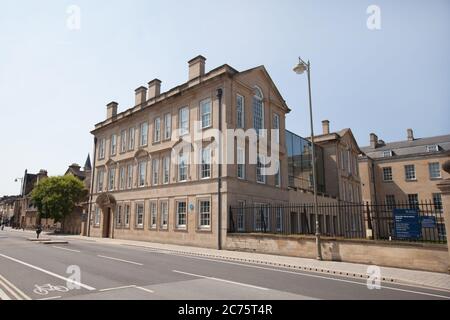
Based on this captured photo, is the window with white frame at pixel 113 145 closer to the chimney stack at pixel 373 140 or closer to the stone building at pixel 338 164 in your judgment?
the stone building at pixel 338 164

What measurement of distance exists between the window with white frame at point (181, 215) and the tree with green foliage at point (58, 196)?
24715 millimetres

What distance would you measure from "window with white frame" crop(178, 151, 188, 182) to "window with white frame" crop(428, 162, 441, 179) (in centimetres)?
3699

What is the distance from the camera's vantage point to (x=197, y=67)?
83.5 feet

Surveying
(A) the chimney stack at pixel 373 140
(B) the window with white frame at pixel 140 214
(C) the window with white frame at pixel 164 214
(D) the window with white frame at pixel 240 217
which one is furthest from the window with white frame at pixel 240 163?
(A) the chimney stack at pixel 373 140

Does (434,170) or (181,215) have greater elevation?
(434,170)

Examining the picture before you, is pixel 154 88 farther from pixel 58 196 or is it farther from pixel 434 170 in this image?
pixel 434 170

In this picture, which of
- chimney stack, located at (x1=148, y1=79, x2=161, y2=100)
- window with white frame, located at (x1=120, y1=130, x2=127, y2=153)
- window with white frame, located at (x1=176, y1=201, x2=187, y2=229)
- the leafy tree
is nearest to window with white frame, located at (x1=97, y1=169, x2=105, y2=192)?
window with white frame, located at (x1=120, y1=130, x2=127, y2=153)

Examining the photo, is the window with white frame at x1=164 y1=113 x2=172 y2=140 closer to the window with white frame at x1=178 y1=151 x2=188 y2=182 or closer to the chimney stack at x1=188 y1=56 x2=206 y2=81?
the window with white frame at x1=178 y1=151 x2=188 y2=182

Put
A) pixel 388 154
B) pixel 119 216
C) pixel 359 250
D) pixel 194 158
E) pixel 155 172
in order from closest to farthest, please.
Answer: pixel 359 250 < pixel 194 158 < pixel 155 172 < pixel 119 216 < pixel 388 154

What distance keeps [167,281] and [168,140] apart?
18.6 meters

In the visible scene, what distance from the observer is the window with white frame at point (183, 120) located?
984 inches

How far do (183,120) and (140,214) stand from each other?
10.1 metres

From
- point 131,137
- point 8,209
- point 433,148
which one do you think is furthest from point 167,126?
point 8,209

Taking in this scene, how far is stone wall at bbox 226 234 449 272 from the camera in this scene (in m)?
11.9
